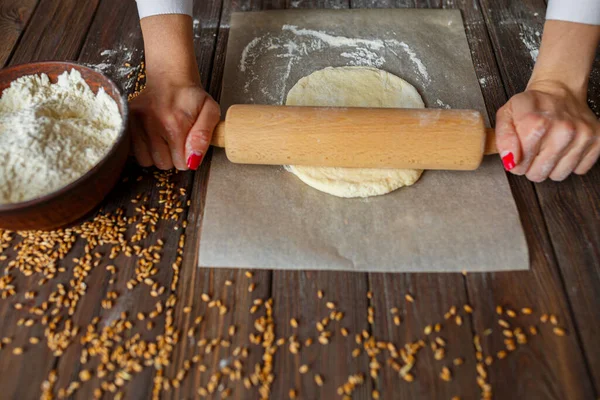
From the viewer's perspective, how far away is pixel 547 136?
1.16 meters

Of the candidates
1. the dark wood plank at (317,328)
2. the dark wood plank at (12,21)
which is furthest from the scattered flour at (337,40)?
the dark wood plank at (12,21)

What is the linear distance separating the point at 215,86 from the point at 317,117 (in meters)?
0.50

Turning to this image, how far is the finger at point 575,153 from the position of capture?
1.17 meters

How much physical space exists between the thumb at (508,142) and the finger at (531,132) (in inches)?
0.6

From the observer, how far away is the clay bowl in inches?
40.0

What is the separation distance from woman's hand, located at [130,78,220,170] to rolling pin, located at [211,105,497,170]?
2.8 inches

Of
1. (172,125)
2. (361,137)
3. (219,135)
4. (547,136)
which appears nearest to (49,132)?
(172,125)

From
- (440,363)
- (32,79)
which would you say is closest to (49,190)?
(32,79)

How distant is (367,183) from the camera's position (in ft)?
4.10

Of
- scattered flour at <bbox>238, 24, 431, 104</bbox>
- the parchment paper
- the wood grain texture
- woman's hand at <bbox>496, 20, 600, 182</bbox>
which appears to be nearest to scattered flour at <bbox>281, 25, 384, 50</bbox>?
scattered flour at <bbox>238, 24, 431, 104</bbox>

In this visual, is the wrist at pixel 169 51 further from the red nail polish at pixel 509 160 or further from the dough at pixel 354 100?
the red nail polish at pixel 509 160

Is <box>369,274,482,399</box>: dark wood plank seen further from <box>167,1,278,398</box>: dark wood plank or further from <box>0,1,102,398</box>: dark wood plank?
<box>0,1,102,398</box>: dark wood plank

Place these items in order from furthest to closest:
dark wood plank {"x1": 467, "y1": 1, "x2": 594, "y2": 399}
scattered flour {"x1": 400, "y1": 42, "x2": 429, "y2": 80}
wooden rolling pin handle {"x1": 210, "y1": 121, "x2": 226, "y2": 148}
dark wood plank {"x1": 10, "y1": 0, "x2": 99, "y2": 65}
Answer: dark wood plank {"x1": 10, "y1": 0, "x2": 99, "y2": 65}, scattered flour {"x1": 400, "y1": 42, "x2": 429, "y2": 80}, wooden rolling pin handle {"x1": 210, "y1": 121, "x2": 226, "y2": 148}, dark wood plank {"x1": 467, "y1": 1, "x2": 594, "y2": 399}

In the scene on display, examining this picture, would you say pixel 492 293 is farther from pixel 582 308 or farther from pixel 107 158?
pixel 107 158
